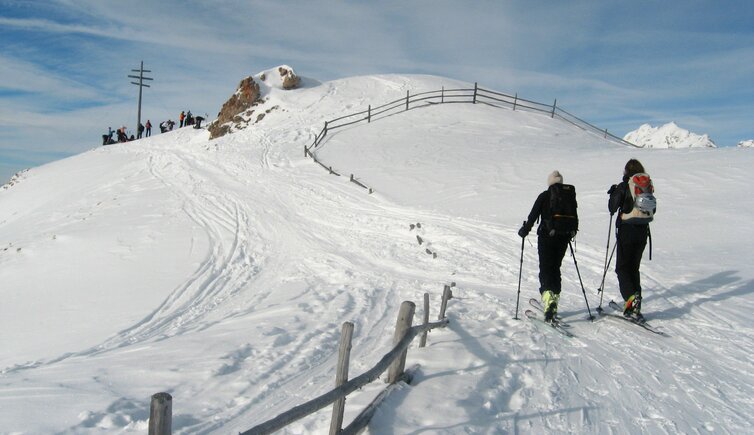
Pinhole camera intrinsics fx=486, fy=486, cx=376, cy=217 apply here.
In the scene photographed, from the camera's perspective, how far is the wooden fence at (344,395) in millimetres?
2430

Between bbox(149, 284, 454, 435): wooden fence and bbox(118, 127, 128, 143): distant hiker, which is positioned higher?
bbox(118, 127, 128, 143): distant hiker

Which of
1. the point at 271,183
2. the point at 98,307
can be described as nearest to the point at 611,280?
the point at 98,307

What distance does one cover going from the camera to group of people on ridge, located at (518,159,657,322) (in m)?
6.31

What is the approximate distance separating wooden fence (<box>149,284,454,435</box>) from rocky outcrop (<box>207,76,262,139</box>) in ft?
103

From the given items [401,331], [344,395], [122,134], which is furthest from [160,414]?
[122,134]

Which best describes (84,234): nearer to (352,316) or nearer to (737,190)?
(352,316)

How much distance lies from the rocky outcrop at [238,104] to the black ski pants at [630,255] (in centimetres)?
3048

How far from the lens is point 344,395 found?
11.7ft

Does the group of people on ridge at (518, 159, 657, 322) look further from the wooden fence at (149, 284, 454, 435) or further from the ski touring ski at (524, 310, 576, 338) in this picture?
the wooden fence at (149, 284, 454, 435)

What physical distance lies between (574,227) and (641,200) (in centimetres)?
107

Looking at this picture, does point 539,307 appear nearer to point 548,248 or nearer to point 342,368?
point 548,248

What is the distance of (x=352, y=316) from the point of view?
24.4 ft

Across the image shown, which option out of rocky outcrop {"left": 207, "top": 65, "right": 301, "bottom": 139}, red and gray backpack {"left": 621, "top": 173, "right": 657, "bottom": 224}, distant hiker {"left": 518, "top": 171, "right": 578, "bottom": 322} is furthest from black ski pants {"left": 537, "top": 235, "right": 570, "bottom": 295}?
rocky outcrop {"left": 207, "top": 65, "right": 301, "bottom": 139}

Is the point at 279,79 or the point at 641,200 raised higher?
the point at 279,79
